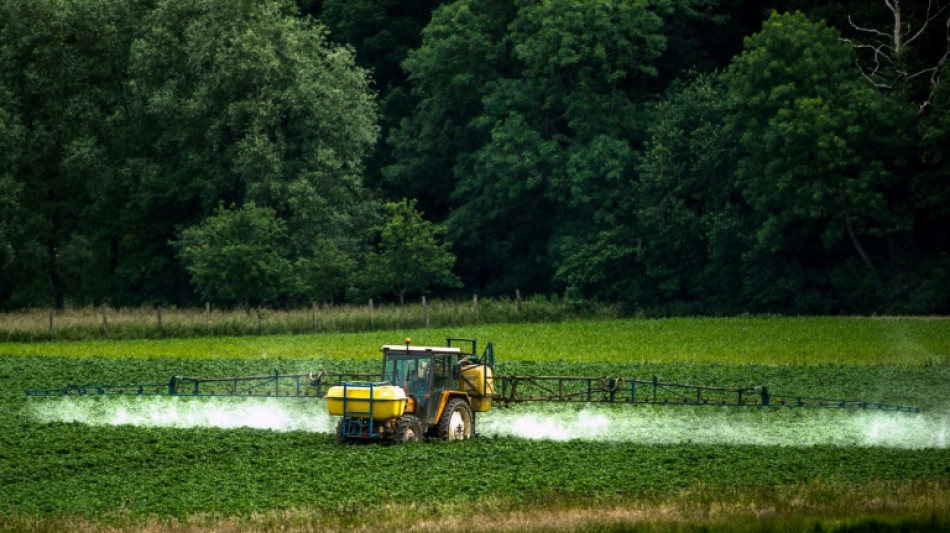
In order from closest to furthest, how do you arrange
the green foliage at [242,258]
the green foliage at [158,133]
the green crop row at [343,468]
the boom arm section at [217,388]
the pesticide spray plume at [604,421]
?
the green crop row at [343,468], the pesticide spray plume at [604,421], the boom arm section at [217,388], the green foliage at [242,258], the green foliage at [158,133]

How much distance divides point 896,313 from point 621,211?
1536cm

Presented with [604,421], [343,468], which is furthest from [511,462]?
[604,421]

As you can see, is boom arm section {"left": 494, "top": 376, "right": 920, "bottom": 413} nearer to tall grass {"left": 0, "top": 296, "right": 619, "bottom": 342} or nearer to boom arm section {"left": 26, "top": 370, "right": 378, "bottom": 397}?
boom arm section {"left": 26, "top": 370, "right": 378, "bottom": 397}

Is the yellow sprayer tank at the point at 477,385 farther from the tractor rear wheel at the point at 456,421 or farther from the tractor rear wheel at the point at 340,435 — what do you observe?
the tractor rear wheel at the point at 340,435

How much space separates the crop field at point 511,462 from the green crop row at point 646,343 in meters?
2.87

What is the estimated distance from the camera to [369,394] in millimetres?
29984

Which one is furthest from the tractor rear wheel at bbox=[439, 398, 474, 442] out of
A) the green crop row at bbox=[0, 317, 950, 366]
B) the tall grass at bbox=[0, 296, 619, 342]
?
the tall grass at bbox=[0, 296, 619, 342]

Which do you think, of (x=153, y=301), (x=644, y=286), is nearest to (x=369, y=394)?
(x=644, y=286)

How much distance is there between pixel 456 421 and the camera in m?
32.0

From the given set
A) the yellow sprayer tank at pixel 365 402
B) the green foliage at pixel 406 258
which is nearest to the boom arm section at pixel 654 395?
the yellow sprayer tank at pixel 365 402

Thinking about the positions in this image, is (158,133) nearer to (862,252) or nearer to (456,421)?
(862,252)

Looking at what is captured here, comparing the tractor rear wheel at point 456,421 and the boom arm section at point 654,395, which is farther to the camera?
the boom arm section at point 654,395

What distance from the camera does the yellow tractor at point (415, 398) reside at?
3025 centimetres

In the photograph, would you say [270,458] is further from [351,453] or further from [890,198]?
[890,198]
